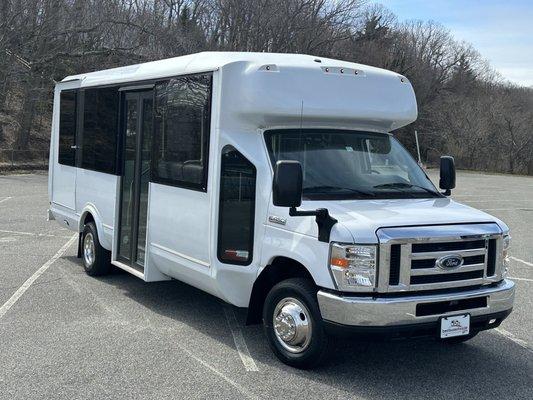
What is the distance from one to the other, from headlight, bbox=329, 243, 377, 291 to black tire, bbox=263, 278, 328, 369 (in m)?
0.39

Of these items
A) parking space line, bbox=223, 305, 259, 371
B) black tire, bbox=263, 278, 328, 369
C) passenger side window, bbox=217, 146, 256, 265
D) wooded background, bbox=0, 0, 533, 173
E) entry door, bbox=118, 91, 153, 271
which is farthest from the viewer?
wooded background, bbox=0, 0, 533, 173

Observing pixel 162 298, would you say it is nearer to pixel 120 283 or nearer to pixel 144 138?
Result: pixel 120 283

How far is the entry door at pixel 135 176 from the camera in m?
7.36

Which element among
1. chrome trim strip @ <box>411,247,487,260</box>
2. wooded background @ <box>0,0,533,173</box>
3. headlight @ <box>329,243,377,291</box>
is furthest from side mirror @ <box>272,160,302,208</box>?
wooded background @ <box>0,0,533,173</box>

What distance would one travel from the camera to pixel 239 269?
19.2ft

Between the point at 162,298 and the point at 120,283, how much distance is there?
987mm

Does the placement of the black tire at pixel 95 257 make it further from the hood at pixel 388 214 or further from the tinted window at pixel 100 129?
the hood at pixel 388 214

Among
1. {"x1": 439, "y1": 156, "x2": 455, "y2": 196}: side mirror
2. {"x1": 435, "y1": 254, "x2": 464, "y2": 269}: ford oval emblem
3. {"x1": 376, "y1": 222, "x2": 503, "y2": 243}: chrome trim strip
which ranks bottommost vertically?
{"x1": 435, "y1": 254, "x2": 464, "y2": 269}: ford oval emblem

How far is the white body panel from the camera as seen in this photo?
5141 mm

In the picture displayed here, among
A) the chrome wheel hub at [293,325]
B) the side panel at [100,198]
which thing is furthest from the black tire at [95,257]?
the chrome wheel hub at [293,325]

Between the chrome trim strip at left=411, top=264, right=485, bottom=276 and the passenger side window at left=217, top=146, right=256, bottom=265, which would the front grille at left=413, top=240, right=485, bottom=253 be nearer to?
the chrome trim strip at left=411, top=264, right=485, bottom=276

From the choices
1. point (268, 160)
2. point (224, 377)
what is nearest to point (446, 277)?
point (268, 160)

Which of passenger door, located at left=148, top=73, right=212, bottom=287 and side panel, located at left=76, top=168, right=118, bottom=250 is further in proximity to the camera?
side panel, located at left=76, top=168, right=118, bottom=250

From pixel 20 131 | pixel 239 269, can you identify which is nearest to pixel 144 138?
pixel 239 269
